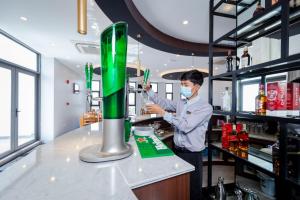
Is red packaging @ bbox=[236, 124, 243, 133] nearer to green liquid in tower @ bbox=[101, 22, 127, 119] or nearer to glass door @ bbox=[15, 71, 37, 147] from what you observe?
green liquid in tower @ bbox=[101, 22, 127, 119]

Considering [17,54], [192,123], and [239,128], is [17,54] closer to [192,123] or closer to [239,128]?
[192,123]

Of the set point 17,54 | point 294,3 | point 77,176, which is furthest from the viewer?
point 17,54

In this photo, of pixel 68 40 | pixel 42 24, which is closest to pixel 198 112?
pixel 42 24

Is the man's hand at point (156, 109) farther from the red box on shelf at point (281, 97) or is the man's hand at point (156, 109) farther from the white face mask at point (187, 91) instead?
the red box on shelf at point (281, 97)

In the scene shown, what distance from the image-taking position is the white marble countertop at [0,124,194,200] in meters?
0.54

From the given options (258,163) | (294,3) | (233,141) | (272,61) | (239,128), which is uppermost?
(294,3)

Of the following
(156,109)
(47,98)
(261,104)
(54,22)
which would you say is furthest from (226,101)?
(47,98)

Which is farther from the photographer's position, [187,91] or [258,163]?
[187,91]

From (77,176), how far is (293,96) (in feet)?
4.91

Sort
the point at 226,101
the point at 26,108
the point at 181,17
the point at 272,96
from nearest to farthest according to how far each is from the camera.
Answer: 1. the point at 272,96
2. the point at 226,101
3. the point at 181,17
4. the point at 26,108

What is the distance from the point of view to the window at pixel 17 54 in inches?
134

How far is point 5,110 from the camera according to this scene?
12.0 ft

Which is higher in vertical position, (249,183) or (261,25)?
(261,25)

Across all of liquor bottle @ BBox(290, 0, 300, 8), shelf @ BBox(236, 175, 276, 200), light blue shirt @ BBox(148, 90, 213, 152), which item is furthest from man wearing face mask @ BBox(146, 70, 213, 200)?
shelf @ BBox(236, 175, 276, 200)
